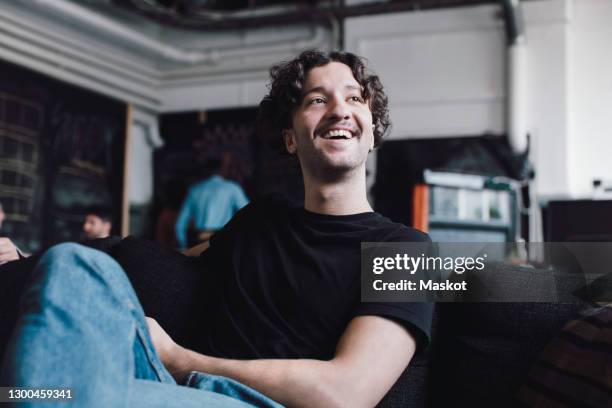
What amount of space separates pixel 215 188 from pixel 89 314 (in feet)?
14.9

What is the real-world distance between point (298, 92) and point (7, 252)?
0.87m

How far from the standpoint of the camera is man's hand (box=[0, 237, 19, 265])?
1780mm

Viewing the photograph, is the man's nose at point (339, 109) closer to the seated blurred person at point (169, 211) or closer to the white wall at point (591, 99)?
the white wall at point (591, 99)

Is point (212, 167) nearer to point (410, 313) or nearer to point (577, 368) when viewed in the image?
point (410, 313)

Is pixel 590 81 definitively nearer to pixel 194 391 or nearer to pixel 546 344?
pixel 546 344

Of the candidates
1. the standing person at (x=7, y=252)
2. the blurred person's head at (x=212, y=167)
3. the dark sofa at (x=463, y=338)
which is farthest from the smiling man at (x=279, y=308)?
the blurred person's head at (x=212, y=167)

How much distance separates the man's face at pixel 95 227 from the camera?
5.17 metres

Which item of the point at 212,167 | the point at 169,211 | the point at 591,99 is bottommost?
the point at 169,211

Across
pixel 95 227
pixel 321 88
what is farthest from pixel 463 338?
pixel 95 227

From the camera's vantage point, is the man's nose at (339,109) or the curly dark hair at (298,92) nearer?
the man's nose at (339,109)

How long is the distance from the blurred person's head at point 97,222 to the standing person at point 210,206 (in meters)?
0.59

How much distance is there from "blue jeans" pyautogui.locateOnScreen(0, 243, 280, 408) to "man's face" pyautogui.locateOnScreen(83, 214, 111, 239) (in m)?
4.24

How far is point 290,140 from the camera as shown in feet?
6.23

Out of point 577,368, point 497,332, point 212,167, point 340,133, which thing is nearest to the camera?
point 577,368
